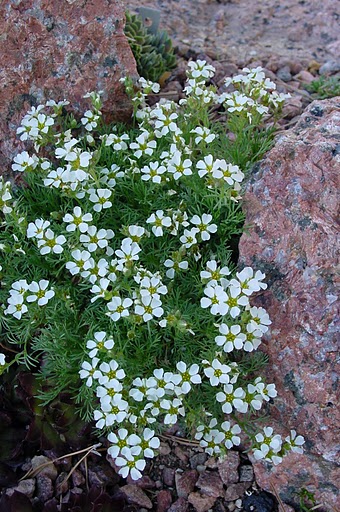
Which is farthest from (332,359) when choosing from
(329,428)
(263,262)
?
(263,262)

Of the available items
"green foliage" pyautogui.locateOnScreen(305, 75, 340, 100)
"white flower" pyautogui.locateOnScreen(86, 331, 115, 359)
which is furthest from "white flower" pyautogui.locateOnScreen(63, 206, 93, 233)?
"green foliage" pyautogui.locateOnScreen(305, 75, 340, 100)

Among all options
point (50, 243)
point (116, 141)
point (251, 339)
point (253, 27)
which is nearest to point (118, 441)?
point (251, 339)

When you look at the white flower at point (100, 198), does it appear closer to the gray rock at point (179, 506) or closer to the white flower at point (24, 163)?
the white flower at point (24, 163)

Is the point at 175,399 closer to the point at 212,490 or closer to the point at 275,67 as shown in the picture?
the point at 212,490

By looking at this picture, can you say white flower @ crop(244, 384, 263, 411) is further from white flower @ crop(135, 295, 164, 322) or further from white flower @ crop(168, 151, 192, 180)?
white flower @ crop(168, 151, 192, 180)

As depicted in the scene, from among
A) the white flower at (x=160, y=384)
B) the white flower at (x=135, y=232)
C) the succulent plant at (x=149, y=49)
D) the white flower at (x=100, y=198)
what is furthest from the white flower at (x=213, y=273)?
the succulent plant at (x=149, y=49)
